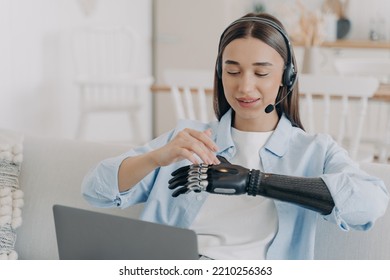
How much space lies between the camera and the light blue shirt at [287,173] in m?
1.36

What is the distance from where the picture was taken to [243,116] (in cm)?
152

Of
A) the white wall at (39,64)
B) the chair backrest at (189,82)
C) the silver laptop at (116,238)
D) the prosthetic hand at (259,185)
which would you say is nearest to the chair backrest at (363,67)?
the chair backrest at (189,82)

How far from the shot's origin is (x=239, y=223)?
1.49 meters

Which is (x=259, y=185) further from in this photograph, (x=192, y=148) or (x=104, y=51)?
(x=104, y=51)

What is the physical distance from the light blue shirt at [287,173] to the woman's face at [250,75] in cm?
8

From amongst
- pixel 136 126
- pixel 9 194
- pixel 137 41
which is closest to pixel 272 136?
pixel 9 194

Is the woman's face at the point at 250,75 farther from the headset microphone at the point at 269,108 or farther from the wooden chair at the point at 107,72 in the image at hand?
the wooden chair at the point at 107,72

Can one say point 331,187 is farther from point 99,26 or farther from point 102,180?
point 99,26

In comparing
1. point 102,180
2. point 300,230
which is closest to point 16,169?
Result: point 102,180

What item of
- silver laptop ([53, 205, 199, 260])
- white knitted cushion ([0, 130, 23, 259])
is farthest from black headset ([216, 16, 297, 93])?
white knitted cushion ([0, 130, 23, 259])

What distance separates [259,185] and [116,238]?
28 cm

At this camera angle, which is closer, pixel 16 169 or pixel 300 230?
pixel 300 230

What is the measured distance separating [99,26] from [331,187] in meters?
3.83

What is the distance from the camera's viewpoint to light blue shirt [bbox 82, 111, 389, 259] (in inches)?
53.6
